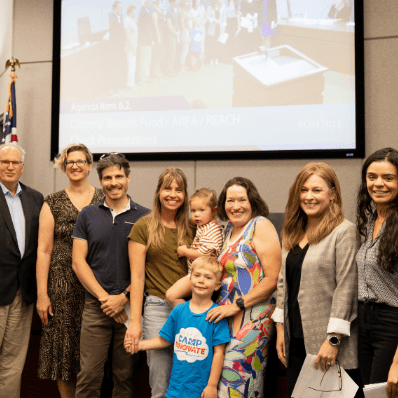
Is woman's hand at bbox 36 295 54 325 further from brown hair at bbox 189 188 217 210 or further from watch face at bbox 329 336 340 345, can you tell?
watch face at bbox 329 336 340 345

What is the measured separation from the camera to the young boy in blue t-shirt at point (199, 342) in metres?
2.01

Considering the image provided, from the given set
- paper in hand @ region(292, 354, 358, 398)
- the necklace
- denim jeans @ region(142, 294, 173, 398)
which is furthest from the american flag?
paper in hand @ region(292, 354, 358, 398)

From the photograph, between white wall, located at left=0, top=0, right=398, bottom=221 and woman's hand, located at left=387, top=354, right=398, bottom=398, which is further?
white wall, located at left=0, top=0, right=398, bottom=221

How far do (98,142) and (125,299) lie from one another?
2.61 m

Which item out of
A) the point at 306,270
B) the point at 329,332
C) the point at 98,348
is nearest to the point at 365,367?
the point at 329,332

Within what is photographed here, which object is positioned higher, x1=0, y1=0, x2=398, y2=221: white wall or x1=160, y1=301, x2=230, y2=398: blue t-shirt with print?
x1=0, y1=0, x2=398, y2=221: white wall

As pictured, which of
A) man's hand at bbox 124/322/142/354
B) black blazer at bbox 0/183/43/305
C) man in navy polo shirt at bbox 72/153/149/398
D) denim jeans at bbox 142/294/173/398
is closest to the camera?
denim jeans at bbox 142/294/173/398

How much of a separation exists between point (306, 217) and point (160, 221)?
776 mm

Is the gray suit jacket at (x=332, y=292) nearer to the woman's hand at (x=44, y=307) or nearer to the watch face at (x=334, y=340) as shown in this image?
the watch face at (x=334, y=340)

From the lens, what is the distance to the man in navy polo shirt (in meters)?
2.43

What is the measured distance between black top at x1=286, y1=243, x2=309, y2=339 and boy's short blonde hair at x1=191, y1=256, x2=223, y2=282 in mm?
318

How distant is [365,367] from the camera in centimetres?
173

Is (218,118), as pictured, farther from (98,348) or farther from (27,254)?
(98,348)

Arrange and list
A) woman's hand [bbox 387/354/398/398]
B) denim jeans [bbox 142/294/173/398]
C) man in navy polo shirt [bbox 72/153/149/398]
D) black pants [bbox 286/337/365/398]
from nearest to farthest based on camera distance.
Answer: woman's hand [bbox 387/354/398/398]
black pants [bbox 286/337/365/398]
denim jeans [bbox 142/294/173/398]
man in navy polo shirt [bbox 72/153/149/398]
